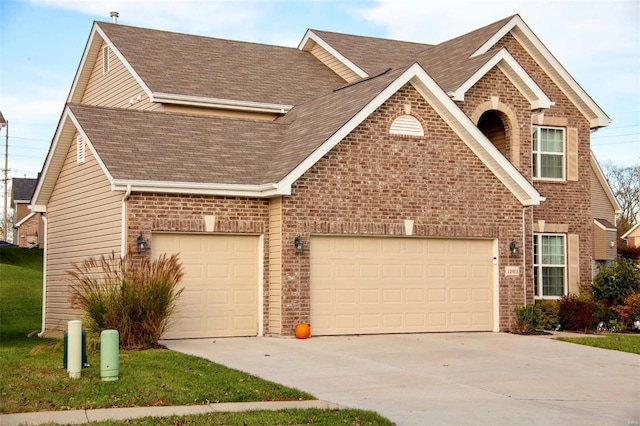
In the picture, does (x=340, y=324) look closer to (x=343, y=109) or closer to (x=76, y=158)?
(x=343, y=109)

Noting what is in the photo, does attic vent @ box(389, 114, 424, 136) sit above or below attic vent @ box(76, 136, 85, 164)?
above

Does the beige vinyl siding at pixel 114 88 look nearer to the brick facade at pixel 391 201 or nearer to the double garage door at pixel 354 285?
the brick facade at pixel 391 201

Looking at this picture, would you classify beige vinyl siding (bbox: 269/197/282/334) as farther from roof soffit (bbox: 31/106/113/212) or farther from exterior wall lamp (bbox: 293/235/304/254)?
roof soffit (bbox: 31/106/113/212)

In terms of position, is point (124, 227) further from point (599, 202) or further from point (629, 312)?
point (599, 202)

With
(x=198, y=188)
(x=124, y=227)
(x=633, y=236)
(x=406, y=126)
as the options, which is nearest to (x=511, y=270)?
(x=406, y=126)

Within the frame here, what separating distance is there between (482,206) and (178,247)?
24.1 ft

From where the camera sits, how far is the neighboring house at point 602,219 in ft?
94.5

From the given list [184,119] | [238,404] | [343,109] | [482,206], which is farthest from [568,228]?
[238,404]

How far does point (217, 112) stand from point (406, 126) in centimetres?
630

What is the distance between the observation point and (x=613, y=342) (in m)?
20.1

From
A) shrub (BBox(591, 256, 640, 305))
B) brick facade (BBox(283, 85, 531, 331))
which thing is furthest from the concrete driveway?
shrub (BBox(591, 256, 640, 305))

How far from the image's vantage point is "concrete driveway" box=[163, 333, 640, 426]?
11.7 meters

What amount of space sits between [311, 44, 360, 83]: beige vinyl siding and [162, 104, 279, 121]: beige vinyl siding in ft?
13.5

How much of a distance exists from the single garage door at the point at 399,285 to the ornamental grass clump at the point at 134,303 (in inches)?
150
